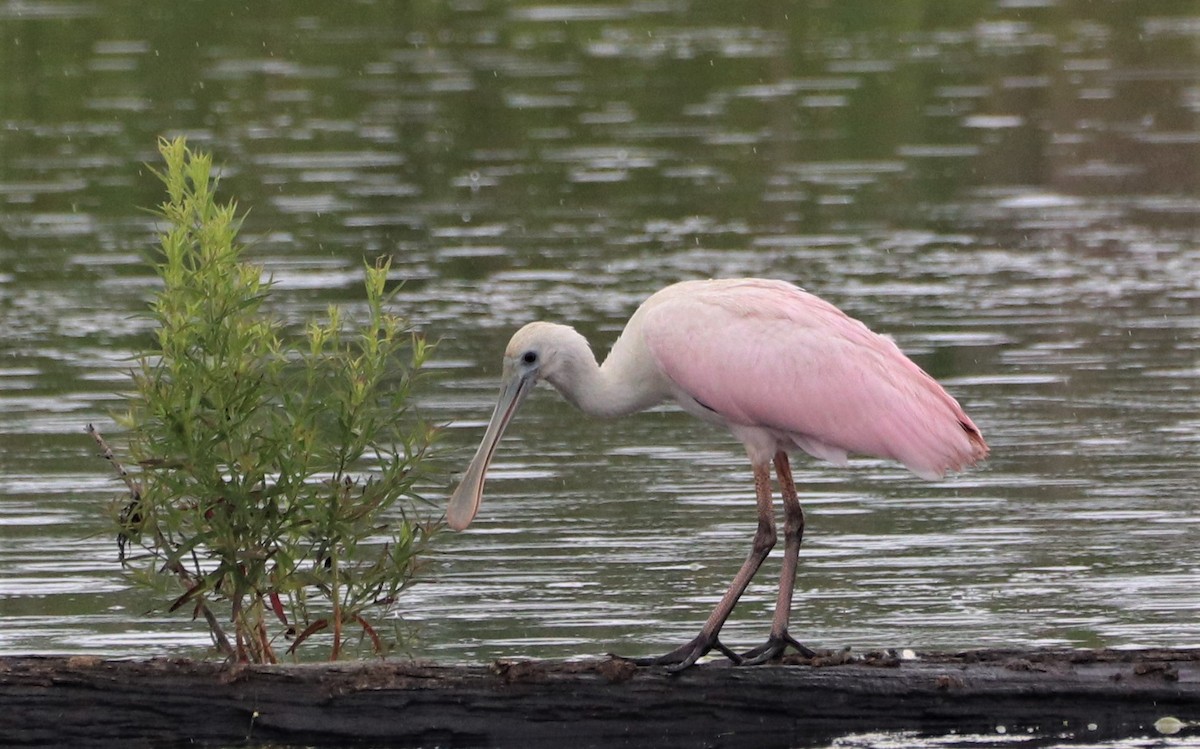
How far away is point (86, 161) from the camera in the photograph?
73.2ft

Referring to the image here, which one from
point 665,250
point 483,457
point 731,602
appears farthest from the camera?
point 665,250

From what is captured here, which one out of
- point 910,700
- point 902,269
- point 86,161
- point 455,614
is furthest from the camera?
point 86,161

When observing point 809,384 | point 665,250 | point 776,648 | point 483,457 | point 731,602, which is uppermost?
point 809,384

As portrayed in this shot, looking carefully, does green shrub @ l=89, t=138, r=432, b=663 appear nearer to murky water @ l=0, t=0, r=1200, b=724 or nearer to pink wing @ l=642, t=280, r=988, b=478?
murky water @ l=0, t=0, r=1200, b=724

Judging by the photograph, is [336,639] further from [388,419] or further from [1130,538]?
[1130,538]

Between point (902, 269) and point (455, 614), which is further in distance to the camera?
point (902, 269)

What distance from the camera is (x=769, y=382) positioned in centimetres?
874

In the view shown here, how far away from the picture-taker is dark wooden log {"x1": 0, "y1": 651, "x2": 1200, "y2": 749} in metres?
7.83

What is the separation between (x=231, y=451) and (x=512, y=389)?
4.01ft

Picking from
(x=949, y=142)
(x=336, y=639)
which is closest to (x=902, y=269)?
(x=949, y=142)

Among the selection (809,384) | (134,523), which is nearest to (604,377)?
(809,384)

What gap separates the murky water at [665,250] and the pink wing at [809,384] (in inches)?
37.1

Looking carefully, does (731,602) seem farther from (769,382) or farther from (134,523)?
(134,523)

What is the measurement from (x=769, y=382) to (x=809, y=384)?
0.14 meters
